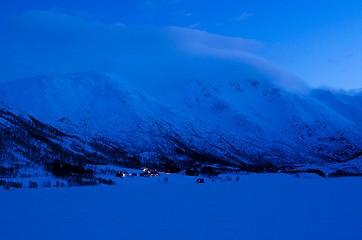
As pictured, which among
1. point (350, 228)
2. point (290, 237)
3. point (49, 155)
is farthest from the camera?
point (49, 155)

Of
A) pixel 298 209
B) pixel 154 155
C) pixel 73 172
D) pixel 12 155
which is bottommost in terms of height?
pixel 298 209

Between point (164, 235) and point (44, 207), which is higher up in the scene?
point (44, 207)

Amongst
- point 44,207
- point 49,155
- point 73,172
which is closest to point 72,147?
point 49,155

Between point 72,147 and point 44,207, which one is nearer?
point 44,207

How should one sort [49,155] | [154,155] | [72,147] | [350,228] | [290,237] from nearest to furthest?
[290,237]
[350,228]
[49,155]
[72,147]
[154,155]

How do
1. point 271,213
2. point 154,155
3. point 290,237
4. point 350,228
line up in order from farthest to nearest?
point 154,155
point 271,213
point 350,228
point 290,237

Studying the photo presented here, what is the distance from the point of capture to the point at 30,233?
13969mm

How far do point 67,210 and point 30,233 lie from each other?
6.35 m

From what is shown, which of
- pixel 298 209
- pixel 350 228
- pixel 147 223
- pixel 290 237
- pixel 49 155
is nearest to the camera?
pixel 290 237

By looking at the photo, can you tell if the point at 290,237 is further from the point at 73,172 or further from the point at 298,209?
the point at 73,172

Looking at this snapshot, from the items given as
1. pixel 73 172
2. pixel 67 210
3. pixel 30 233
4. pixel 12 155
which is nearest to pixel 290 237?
pixel 30 233

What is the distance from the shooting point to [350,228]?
1380 centimetres

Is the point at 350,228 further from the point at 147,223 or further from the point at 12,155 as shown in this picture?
the point at 12,155

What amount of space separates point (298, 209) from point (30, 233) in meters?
13.7
